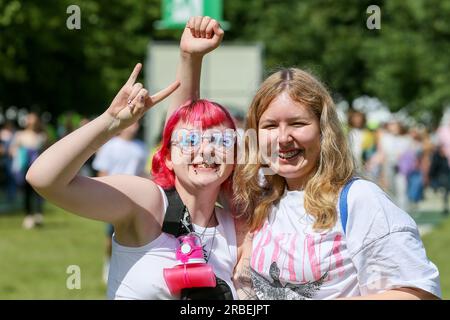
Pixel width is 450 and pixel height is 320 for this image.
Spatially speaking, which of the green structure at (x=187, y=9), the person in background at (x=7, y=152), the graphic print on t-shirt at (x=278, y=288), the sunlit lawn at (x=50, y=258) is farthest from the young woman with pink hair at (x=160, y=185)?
the person in background at (x=7, y=152)

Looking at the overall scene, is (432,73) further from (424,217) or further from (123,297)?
(123,297)

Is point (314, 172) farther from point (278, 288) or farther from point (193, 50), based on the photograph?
point (193, 50)

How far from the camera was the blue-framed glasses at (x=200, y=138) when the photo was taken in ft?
11.0

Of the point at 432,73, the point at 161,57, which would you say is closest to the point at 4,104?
the point at 432,73

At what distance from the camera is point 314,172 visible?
341 centimetres

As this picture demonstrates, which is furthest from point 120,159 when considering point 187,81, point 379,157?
point 187,81

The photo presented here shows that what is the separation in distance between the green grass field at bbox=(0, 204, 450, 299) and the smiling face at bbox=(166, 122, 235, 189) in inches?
227

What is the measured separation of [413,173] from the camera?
65.3 feet

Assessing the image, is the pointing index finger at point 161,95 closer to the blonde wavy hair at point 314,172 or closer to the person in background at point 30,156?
the blonde wavy hair at point 314,172

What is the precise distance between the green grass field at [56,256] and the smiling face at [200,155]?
5778 millimetres

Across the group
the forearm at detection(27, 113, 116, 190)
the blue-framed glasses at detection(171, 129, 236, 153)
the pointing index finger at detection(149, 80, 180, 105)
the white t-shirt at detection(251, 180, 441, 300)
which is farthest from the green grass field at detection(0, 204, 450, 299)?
the forearm at detection(27, 113, 116, 190)

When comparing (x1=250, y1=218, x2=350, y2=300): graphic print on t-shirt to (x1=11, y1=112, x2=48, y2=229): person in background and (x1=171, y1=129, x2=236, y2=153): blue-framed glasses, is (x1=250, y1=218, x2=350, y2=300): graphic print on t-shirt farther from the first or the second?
(x1=11, y1=112, x2=48, y2=229): person in background

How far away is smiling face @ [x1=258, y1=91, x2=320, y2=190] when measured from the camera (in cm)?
335

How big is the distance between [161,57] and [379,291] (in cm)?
1379
